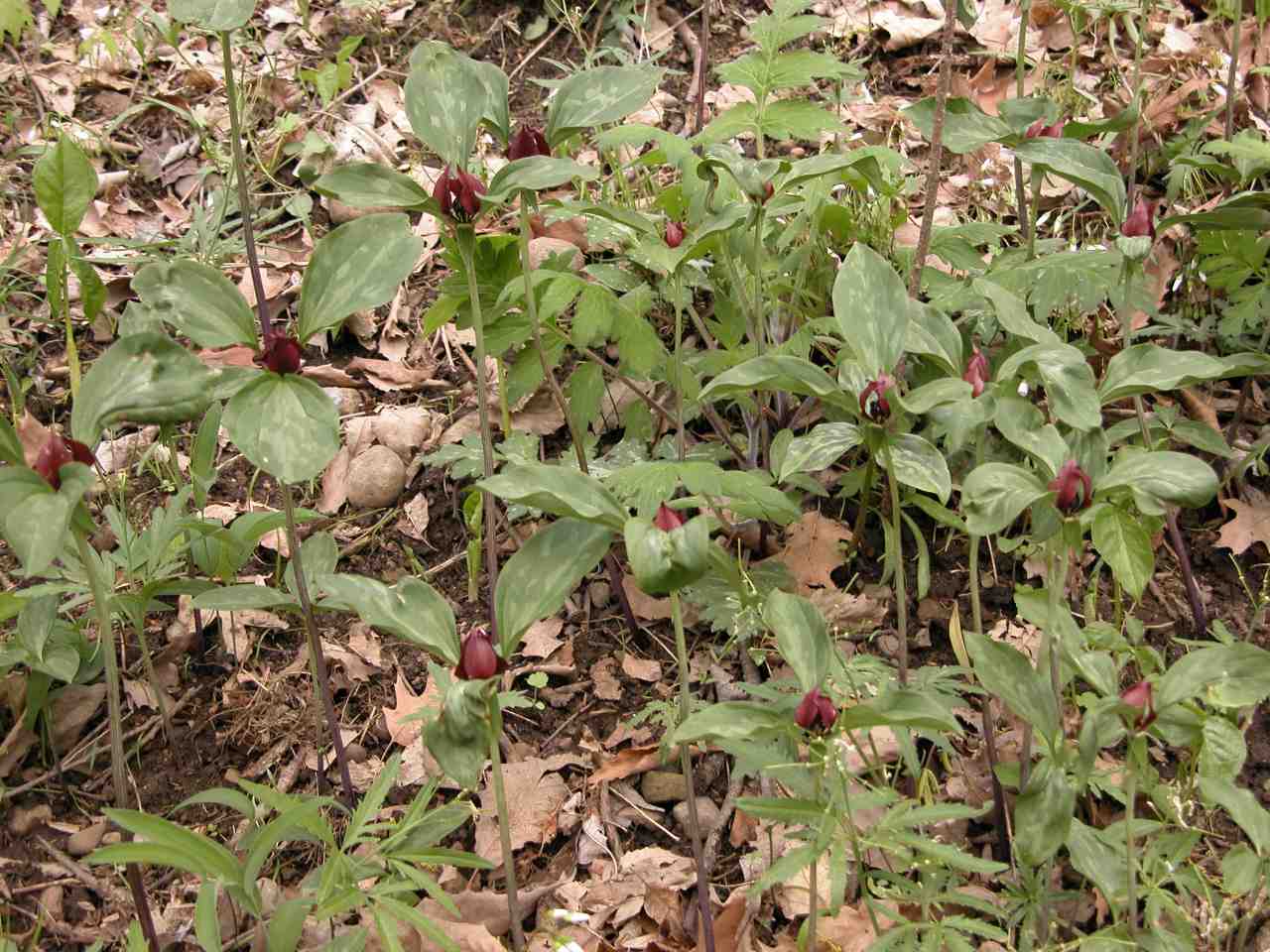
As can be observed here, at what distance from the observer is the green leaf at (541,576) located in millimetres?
1617

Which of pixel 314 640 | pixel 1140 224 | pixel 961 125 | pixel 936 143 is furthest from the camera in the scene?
pixel 961 125

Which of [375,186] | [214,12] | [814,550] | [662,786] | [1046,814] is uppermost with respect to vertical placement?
[214,12]

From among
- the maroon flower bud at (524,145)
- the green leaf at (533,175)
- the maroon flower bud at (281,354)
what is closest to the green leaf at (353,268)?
the maroon flower bud at (281,354)

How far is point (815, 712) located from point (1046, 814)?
33 cm

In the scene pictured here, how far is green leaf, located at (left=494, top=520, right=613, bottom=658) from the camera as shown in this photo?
162cm

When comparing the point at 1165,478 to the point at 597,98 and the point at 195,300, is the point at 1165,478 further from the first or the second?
the point at 195,300

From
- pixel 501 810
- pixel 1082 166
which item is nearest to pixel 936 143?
pixel 1082 166

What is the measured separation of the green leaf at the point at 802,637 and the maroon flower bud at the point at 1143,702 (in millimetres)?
381

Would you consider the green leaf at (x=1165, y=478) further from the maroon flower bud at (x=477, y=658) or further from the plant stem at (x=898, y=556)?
the maroon flower bud at (x=477, y=658)

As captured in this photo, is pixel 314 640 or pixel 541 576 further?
pixel 314 640

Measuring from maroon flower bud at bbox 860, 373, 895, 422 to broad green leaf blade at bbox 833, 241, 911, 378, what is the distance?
1.4 inches

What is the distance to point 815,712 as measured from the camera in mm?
1557

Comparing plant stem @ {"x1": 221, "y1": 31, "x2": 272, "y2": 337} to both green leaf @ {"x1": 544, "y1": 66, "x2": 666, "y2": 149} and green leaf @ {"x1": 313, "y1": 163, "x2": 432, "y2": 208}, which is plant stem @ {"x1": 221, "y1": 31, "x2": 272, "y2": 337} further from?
green leaf @ {"x1": 544, "y1": 66, "x2": 666, "y2": 149}

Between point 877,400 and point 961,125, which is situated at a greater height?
point 961,125
